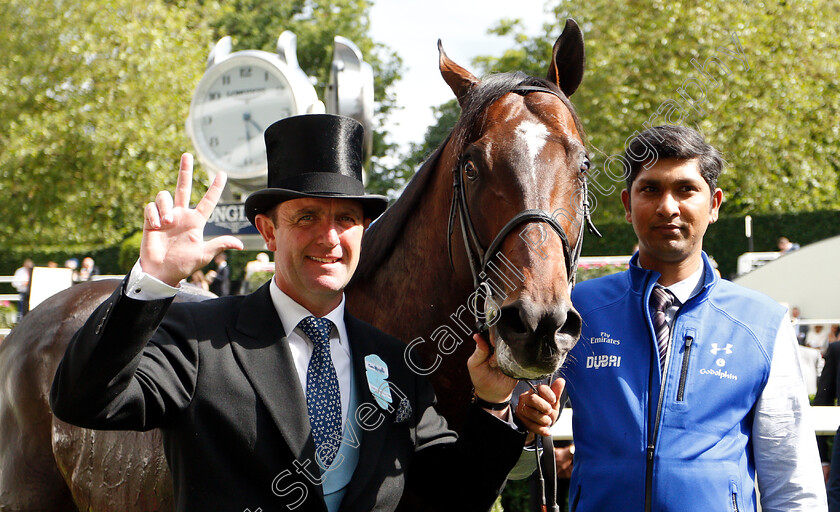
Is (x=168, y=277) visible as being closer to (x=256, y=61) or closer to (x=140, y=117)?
(x=256, y=61)

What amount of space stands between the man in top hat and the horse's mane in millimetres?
405

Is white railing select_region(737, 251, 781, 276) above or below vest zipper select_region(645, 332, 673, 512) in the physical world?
above

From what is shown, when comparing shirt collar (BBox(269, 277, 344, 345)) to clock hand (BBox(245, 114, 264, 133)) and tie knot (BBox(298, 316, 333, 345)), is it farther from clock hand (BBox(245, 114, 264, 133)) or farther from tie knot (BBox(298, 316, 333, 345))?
clock hand (BBox(245, 114, 264, 133))

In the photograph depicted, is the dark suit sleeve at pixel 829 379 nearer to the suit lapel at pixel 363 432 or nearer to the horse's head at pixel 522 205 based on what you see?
the horse's head at pixel 522 205

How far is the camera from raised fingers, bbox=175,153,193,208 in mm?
1726

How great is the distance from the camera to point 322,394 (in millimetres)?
1976

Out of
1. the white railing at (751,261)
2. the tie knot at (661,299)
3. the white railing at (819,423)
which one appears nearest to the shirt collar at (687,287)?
the tie knot at (661,299)

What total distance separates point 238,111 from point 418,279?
21.6 feet

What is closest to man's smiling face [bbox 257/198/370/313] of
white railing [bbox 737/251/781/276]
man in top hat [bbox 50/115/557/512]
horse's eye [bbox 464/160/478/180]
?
man in top hat [bbox 50/115/557/512]

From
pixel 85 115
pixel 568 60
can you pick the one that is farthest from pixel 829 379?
pixel 85 115

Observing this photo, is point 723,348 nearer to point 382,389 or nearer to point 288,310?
point 382,389

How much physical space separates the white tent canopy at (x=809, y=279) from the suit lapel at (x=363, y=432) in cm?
976

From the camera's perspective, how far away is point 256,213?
218 cm

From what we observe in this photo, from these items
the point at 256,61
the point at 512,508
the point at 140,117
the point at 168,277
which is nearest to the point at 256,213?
the point at 168,277
